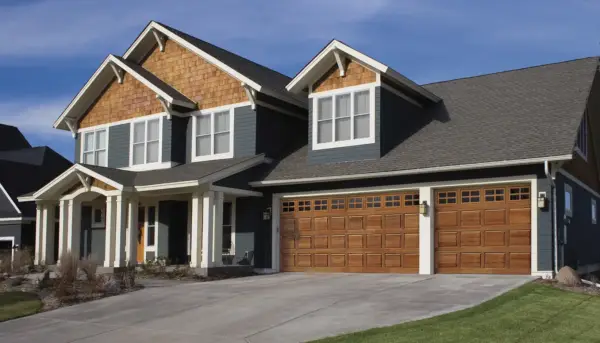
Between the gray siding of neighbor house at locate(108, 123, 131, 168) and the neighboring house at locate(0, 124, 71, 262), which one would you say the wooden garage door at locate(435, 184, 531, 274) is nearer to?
the gray siding of neighbor house at locate(108, 123, 131, 168)

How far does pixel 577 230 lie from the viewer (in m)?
18.8

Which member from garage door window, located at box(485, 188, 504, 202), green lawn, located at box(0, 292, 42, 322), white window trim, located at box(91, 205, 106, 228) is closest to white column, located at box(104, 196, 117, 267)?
green lawn, located at box(0, 292, 42, 322)

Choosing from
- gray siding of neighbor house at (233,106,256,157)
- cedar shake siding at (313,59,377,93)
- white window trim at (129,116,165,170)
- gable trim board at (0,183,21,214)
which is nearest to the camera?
cedar shake siding at (313,59,377,93)

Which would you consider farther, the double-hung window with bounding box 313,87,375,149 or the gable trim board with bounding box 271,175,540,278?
the double-hung window with bounding box 313,87,375,149

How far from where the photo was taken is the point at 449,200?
58.9 ft

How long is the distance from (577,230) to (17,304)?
14.7 metres

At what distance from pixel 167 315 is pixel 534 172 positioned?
9.36 metres

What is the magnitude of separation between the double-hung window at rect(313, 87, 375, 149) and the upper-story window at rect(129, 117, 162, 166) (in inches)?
245

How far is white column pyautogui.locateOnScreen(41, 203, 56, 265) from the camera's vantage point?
23906 millimetres

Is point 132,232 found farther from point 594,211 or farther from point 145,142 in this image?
point 594,211

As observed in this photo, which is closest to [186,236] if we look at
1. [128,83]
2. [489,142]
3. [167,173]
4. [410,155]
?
[167,173]

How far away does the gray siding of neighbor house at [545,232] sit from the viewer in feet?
53.2

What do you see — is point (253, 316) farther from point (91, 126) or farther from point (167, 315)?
point (91, 126)

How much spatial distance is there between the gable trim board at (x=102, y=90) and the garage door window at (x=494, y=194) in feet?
35.3
